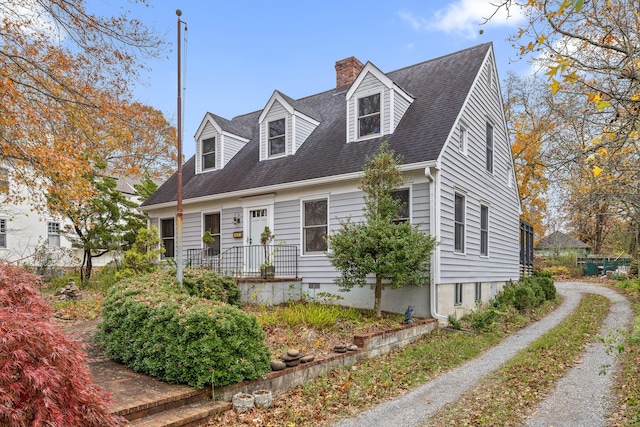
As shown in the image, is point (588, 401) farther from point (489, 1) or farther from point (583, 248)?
point (583, 248)

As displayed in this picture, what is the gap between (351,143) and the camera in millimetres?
12125

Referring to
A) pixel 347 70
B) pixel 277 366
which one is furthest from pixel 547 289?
pixel 277 366

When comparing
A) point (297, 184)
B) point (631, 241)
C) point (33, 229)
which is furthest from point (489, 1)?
point (631, 241)

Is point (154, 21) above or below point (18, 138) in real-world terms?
above

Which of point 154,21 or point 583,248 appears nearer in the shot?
point 154,21

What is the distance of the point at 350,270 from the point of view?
9.66 metres

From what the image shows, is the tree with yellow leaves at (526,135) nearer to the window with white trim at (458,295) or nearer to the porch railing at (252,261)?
the window with white trim at (458,295)

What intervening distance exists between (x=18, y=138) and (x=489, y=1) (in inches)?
345

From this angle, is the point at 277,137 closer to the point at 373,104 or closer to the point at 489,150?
the point at 373,104

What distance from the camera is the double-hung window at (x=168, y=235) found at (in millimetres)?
15438

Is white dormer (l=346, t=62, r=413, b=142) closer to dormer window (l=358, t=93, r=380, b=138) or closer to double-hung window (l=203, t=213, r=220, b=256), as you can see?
dormer window (l=358, t=93, r=380, b=138)

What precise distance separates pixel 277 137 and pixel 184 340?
944 cm

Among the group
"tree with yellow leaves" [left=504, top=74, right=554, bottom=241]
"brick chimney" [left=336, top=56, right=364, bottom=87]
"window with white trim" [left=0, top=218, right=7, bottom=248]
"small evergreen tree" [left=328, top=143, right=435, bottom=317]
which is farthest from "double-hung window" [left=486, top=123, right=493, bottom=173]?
"window with white trim" [left=0, top=218, right=7, bottom=248]

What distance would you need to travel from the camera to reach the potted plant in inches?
466
